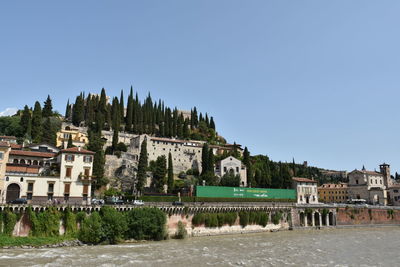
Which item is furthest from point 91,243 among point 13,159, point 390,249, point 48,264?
point 390,249

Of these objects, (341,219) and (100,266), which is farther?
(341,219)

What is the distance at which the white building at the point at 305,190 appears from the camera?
262 ft

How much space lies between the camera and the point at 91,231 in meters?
35.5

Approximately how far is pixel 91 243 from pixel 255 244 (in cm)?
1934

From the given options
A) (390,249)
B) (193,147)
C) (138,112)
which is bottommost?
(390,249)

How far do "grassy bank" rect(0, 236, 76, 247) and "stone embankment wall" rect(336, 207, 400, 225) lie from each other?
52628 mm

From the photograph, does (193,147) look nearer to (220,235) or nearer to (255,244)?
(220,235)

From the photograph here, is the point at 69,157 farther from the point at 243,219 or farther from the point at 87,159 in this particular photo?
the point at 243,219

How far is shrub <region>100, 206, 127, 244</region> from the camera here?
36.2 m

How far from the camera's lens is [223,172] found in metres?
83.6

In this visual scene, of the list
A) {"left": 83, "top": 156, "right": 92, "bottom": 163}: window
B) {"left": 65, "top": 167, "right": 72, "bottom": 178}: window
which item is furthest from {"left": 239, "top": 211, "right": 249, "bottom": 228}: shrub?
{"left": 65, "top": 167, "right": 72, "bottom": 178}: window

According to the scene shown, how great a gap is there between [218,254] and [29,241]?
754 inches

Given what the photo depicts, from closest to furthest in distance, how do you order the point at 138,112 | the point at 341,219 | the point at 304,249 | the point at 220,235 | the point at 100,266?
1. the point at 100,266
2. the point at 304,249
3. the point at 220,235
4. the point at 341,219
5. the point at 138,112

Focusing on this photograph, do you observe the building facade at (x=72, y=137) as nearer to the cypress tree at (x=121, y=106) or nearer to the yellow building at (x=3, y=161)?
the cypress tree at (x=121, y=106)
